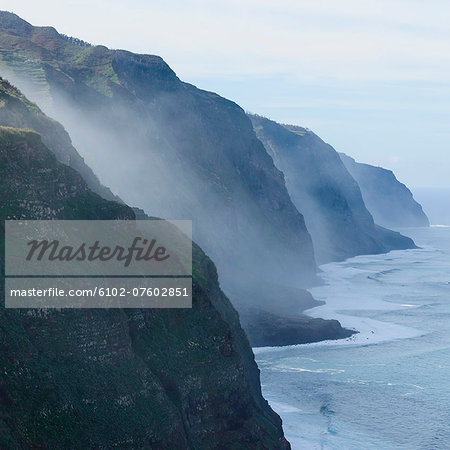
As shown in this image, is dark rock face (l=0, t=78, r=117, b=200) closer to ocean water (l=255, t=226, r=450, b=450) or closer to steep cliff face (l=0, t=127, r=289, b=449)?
steep cliff face (l=0, t=127, r=289, b=449)

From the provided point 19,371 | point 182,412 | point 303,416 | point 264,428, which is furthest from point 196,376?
point 303,416

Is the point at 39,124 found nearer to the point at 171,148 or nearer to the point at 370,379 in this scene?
the point at 370,379

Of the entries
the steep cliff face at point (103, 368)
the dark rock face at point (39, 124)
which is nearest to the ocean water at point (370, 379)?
the steep cliff face at point (103, 368)

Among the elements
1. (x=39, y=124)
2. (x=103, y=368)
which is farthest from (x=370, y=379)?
(x=103, y=368)

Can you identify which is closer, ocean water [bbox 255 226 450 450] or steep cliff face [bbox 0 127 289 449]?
steep cliff face [bbox 0 127 289 449]

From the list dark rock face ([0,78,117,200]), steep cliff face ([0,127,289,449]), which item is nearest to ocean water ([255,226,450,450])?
steep cliff face ([0,127,289,449])

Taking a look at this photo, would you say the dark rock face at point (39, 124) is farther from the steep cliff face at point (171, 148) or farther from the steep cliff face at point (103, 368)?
the steep cliff face at point (171, 148)
